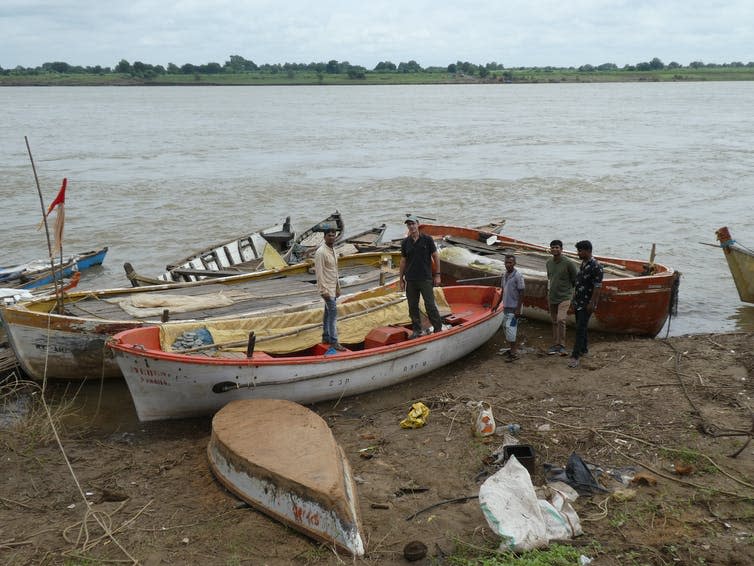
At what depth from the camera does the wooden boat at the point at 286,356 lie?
8414 millimetres

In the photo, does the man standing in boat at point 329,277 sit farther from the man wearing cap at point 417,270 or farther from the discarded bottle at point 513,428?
the discarded bottle at point 513,428

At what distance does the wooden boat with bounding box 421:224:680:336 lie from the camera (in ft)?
38.5

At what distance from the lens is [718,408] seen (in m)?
7.92

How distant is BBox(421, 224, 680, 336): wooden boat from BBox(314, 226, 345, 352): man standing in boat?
3.91 metres

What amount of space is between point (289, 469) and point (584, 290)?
5019 mm

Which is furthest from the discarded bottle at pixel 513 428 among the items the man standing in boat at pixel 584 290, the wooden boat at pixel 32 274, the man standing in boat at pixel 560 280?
the wooden boat at pixel 32 274

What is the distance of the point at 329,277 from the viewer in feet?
30.6

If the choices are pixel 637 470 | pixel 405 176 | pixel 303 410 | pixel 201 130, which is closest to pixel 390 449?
pixel 303 410

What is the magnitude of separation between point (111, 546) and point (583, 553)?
389 centimetres

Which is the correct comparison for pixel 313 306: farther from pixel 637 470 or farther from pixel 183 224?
pixel 183 224

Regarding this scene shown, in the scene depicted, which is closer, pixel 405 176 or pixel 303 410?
pixel 303 410

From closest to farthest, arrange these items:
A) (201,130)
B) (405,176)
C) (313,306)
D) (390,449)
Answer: (390,449) → (313,306) → (405,176) → (201,130)

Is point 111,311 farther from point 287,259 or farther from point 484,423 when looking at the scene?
point 484,423

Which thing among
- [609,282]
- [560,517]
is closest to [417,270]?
[609,282]
